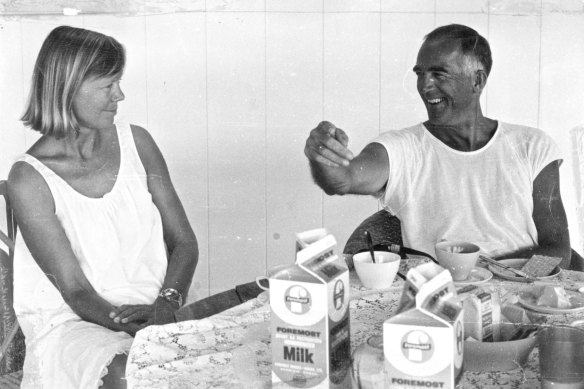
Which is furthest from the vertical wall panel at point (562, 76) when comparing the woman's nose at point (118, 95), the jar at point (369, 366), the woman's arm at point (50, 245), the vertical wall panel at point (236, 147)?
the woman's arm at point (50, 245)

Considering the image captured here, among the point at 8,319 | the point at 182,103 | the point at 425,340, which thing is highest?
the point at 182,103

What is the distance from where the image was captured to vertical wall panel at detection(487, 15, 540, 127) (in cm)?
177

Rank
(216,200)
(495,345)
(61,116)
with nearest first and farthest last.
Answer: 1. (495,345)
2. (61,116)
3. (216,200)

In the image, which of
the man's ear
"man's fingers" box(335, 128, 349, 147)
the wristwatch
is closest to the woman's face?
the wristwatch

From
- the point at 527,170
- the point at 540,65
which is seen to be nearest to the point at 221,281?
the point at 527,170

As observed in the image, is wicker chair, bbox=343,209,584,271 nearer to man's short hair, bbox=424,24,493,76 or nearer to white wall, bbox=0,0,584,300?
white wall, bbox=0,0,584,300

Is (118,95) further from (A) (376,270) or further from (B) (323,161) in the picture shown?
(A) (376,270)

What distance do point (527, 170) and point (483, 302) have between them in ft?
2.68

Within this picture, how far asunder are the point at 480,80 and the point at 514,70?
0.09m

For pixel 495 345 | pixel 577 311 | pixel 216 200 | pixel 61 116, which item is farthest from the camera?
pixel 216 200

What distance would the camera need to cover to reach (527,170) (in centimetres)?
187

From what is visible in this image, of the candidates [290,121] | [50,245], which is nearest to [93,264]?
[50,245]

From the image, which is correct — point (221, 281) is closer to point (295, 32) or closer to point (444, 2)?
point (295, 32)

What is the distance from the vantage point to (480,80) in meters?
1.81
